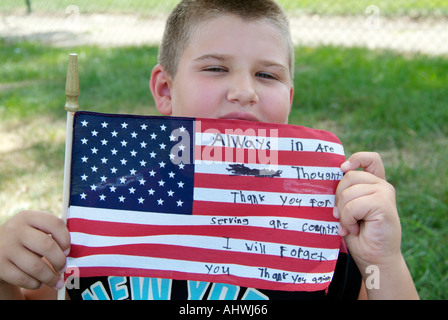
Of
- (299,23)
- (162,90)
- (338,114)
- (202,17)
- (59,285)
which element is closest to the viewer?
(59,285)

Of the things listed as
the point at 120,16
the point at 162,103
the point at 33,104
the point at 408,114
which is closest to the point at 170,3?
the point at 120,16

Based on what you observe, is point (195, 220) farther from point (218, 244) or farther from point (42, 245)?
point (42, 245)

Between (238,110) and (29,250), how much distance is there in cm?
85

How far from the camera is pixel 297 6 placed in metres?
10.7

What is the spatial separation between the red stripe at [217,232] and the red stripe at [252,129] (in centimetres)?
32

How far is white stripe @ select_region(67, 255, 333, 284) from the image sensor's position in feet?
5.43

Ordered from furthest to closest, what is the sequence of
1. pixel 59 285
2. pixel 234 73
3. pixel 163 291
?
pixel 234 73, pixel 163 291, pixel 59 285

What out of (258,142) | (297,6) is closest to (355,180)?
(258,142)

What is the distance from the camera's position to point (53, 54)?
767cm

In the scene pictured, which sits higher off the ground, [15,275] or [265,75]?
[265,75]

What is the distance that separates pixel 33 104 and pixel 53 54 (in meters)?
2.70

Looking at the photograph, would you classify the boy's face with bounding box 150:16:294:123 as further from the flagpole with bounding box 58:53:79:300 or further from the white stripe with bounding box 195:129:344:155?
the flagpole with bounding box 58:53:79:300

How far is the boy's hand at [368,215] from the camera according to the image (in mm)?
1547

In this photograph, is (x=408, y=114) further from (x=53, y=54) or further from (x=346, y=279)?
(x=53, y=54)
